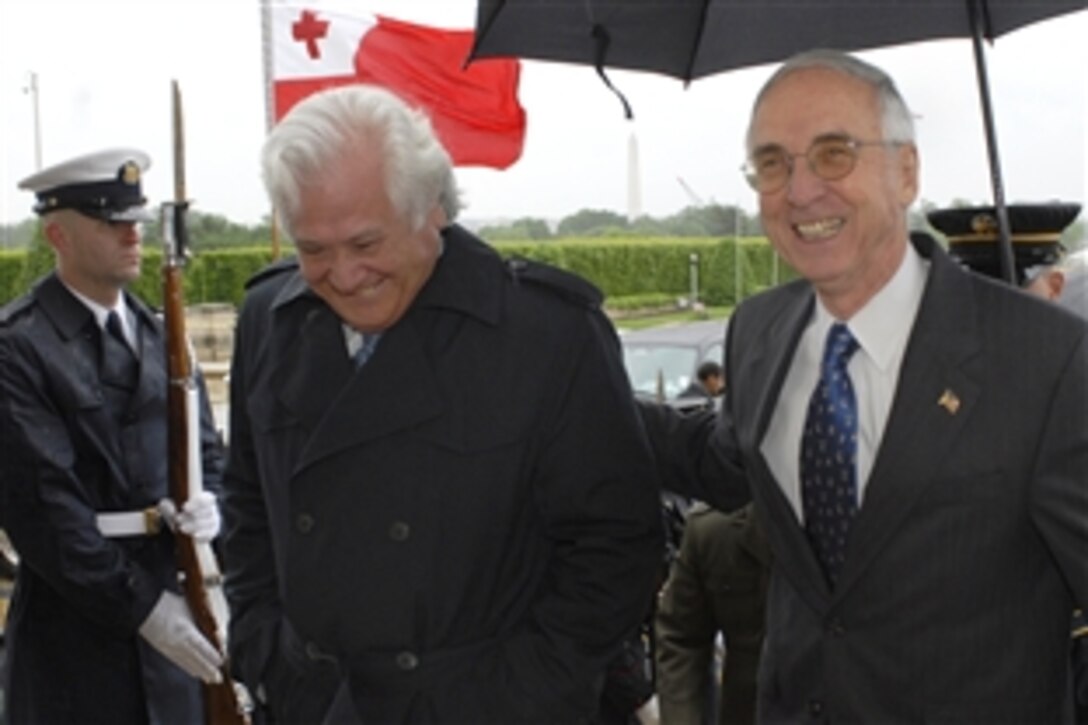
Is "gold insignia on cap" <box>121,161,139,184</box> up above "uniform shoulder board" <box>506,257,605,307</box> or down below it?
above

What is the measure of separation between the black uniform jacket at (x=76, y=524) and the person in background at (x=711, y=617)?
1.40 metres

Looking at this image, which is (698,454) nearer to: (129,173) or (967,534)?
(967,534)

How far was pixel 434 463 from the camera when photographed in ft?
6.91

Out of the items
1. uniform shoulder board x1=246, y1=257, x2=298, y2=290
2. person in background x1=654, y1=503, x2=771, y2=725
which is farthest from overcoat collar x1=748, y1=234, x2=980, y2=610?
person in background x1=654, y1=503, x2=771, y2=725

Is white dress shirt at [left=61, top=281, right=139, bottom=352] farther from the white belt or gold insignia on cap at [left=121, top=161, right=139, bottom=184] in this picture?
the white belt

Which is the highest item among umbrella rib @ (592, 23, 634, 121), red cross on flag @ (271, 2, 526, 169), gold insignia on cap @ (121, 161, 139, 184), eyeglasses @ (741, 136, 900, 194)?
red cross on flag @ (271, 2, 526, 169)

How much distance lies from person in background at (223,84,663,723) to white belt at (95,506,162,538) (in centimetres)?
150

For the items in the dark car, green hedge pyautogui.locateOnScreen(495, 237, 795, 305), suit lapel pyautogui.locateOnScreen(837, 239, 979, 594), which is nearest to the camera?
suit lapel pyautogui.locateOnScreen(837, 239, 979, 594)

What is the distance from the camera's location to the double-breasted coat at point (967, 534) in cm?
175

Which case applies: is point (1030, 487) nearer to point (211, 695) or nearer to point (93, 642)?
point (211, 695)

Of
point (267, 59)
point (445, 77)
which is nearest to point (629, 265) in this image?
point (445, 77)

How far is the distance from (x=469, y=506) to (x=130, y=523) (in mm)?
1796

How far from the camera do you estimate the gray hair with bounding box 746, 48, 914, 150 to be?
76.3 inches

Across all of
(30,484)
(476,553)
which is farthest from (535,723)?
(30,484)
